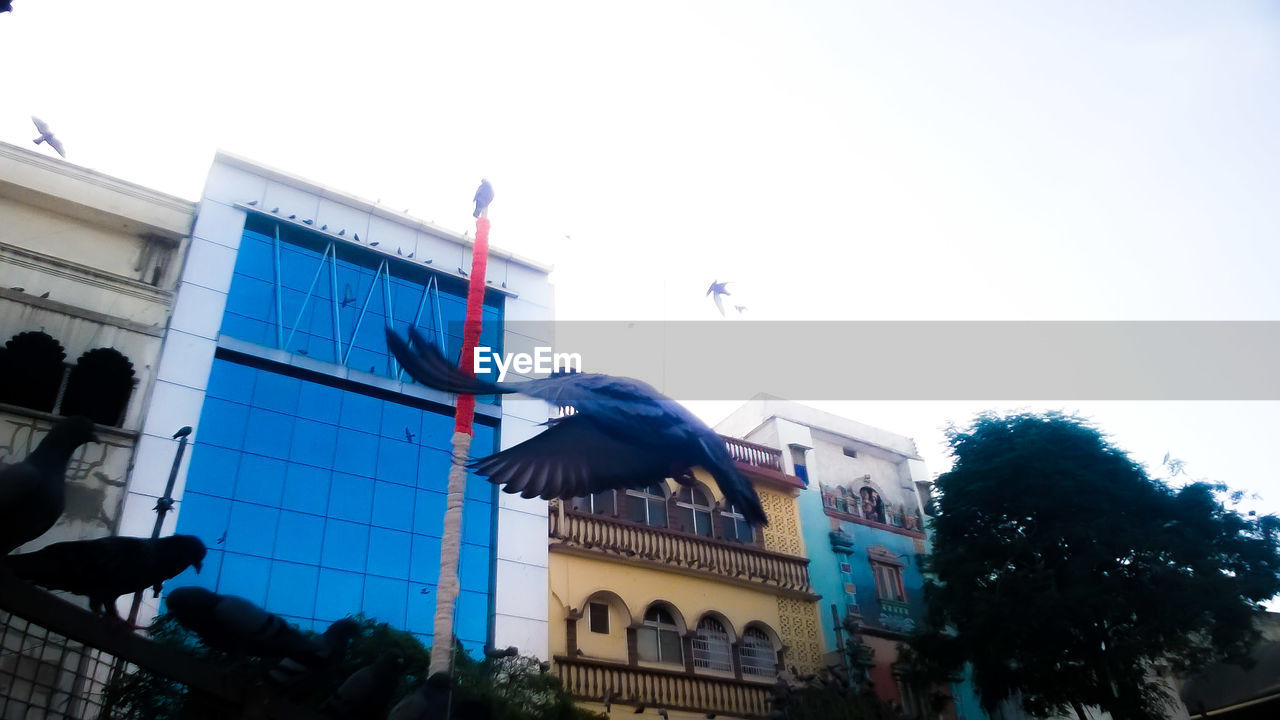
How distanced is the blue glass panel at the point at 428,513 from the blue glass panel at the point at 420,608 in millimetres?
1119

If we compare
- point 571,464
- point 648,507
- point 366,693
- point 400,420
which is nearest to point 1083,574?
point 648,507

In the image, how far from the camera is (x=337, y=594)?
15523 millimetres

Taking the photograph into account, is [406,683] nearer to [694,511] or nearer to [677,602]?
[677,602]

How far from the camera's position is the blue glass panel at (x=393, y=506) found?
A: 55.2 ft

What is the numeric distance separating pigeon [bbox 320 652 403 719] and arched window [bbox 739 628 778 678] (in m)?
13.3

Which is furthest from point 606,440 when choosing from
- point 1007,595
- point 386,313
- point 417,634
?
point 1007,595

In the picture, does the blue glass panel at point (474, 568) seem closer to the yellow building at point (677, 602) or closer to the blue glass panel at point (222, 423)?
the yellow building at point (677, 602)

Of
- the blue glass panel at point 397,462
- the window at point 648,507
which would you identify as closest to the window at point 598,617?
the window at point 648,507

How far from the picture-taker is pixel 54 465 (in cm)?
757

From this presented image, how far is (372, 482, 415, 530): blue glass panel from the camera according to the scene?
16.8 m

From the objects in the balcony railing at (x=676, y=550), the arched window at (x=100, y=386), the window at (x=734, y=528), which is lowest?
the balcony railing at (x=676, y=550)

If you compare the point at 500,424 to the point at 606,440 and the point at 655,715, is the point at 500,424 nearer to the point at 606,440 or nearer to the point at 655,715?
the point at 655,715

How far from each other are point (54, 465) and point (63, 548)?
0.77 m

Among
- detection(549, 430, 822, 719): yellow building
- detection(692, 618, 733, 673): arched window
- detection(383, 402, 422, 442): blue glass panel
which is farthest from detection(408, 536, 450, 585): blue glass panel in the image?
detection(692, 618, 733, 673): arched window
